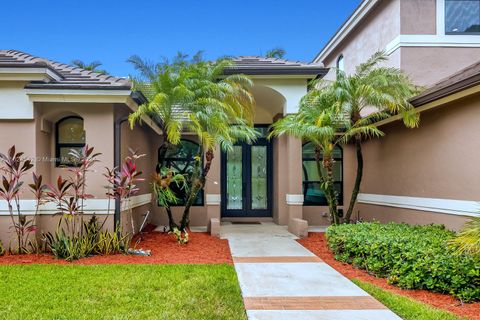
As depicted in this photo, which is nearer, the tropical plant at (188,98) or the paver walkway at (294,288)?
the paver walkway at (294,288)

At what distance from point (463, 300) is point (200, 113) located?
6565 millimetres

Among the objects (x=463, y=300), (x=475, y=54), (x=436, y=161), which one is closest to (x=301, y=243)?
(x=436, y=161)

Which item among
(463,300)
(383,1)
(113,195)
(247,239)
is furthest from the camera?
(383,1)

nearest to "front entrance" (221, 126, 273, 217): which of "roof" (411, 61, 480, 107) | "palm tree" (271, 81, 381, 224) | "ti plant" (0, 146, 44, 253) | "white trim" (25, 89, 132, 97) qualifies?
"palm tree" (271, 81, 381, 224)

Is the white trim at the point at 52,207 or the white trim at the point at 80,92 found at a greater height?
the white trim at the point at 80,92

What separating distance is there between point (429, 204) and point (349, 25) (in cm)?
933

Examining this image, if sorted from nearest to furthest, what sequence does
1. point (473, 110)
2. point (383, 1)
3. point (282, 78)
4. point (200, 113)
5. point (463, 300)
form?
point (463, 300)
point (473, 110)
point (200, 113)
point (282, 78)
point (383, 1)

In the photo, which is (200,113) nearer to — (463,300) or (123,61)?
(123,61)

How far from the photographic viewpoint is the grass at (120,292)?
5.04 metres

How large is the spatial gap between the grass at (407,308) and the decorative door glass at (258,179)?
859 centimetres

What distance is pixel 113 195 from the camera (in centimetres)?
866

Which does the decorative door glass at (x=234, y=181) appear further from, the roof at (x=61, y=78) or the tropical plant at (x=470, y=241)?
the tropical plant at (x=470, y=241)

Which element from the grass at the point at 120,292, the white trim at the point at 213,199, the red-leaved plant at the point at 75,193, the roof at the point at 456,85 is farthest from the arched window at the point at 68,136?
the roof at the point at 456,85

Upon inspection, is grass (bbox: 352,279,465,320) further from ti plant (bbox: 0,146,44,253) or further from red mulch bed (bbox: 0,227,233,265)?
ti plant (bbox: 0,146,44,253)
